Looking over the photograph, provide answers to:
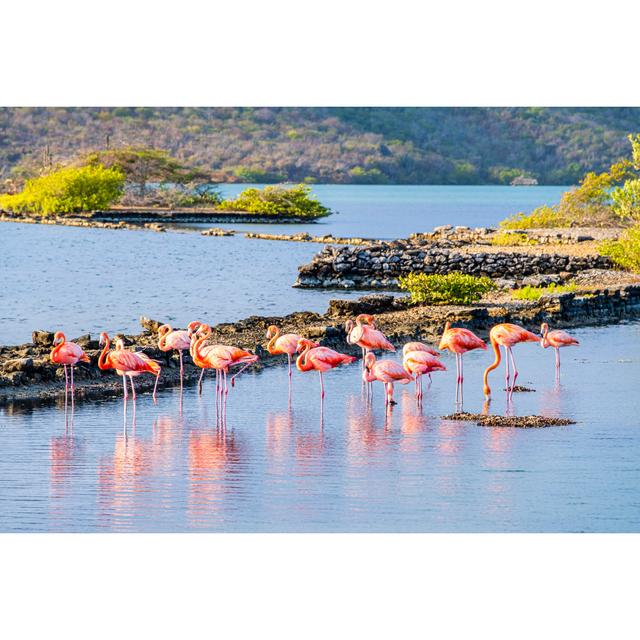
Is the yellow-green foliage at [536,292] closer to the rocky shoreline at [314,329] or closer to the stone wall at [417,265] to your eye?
the rocky shoreline at [314,329]

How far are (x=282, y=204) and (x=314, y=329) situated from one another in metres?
54.7

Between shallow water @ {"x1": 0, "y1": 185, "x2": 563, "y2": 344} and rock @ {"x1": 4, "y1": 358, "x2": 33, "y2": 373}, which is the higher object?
shallow water @ {"x1": 0, "y1": 185, "x2": 563, "y2": 344}

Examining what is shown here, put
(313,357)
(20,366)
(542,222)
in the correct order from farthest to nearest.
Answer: (542,222)
(20,366)
(313,357)

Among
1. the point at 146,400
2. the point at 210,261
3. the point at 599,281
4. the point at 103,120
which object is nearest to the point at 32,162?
the point at 103,120

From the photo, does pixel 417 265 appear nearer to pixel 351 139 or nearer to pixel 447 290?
pixel 447 290

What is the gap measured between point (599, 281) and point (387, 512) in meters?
19.0

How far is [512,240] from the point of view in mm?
41125

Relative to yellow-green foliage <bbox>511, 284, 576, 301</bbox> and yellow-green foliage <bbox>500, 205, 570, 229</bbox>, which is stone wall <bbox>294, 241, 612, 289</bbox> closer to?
yellow-green foliage <bbox>511, 284, 576, 301</bbox>

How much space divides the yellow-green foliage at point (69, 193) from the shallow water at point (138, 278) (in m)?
A: 9.70

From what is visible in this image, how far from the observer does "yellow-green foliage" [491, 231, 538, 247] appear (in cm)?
4032

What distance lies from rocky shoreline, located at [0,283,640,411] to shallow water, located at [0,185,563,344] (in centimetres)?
376

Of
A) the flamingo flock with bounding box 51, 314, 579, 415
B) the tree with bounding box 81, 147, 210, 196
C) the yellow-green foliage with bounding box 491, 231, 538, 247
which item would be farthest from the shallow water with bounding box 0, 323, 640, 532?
the tree with bounding box 81, 147, 210, 196

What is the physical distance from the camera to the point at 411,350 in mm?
13477

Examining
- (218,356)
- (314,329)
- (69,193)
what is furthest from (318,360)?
(69,193)
